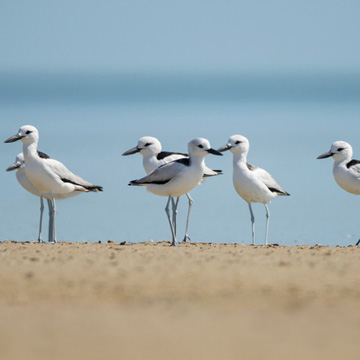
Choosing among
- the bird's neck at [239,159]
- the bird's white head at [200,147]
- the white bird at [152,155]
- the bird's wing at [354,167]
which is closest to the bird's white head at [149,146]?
the white bird at [152,155]

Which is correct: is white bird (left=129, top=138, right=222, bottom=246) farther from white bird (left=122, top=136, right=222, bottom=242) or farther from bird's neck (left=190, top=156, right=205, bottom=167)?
white bird (left=122, top=136, right=222, bottom=242)

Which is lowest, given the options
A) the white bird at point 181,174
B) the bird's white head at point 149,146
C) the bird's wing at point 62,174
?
the white bird at point 181,174

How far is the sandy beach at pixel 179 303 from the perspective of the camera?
538cm

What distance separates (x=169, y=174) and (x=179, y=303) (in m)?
4.24

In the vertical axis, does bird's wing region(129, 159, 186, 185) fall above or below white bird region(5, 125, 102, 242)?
below

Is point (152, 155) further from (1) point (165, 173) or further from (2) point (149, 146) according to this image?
(1) point (165, 173)

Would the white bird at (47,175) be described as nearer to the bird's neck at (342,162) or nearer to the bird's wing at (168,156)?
the bird's wing at (168,156)

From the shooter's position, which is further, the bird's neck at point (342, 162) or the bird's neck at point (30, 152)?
the bird's neck at point (342, 162)

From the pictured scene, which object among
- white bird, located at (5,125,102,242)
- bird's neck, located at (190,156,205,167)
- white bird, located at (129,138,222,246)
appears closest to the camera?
white bird, located at (129,138,222,246)

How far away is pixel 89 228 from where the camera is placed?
14.6m

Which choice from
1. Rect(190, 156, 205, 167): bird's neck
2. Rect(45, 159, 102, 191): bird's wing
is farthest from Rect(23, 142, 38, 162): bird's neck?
Rect(190, 156, 205, 167): bird's neck

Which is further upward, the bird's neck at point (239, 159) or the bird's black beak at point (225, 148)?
the bird's black beak at point (225, 148)

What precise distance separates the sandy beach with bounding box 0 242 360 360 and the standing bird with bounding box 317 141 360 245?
2800mm

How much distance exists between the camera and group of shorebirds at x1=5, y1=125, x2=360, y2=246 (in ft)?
35.8
